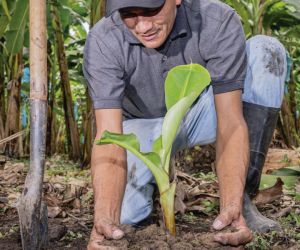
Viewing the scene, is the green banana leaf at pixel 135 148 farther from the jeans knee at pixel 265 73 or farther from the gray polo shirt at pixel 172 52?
the jeans knee at pixel 265 73

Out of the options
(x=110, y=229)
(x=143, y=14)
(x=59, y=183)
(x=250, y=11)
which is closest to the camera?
(x=110, y=229)

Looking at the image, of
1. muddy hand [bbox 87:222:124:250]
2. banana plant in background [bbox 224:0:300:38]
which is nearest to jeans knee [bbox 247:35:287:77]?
muddy hand [bbox 87:222:124:250]

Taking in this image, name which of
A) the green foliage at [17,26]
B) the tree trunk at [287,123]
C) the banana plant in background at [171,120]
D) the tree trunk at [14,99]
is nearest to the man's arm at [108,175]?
the banana plant in background at [171,120]

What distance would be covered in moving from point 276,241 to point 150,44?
0.95 meters

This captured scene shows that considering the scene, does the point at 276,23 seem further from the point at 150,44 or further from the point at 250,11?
the point at 150,44

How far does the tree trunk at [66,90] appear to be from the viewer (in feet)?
14.8

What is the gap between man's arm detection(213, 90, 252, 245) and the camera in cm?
166

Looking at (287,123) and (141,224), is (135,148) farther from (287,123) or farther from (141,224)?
(287,123)

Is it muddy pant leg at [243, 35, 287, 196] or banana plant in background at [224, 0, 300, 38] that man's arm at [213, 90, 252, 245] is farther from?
banana plant in background at [224, 0, 300, 38]

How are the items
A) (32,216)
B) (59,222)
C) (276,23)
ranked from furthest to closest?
(276,23)
(59,222)
(32,216)

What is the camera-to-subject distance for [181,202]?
262 centimetres

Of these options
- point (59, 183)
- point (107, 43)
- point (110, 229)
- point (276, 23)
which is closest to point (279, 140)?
point (276, 23)

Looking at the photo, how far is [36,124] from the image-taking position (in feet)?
6.18

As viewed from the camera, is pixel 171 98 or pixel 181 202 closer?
pixel 171 98
